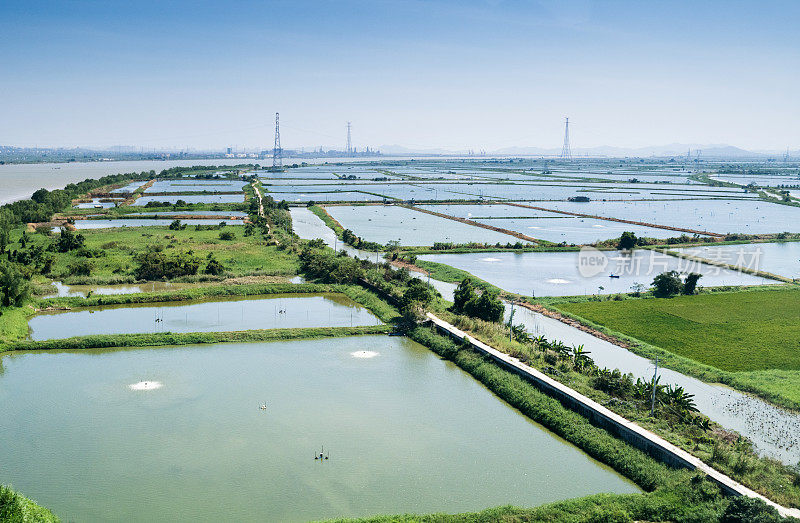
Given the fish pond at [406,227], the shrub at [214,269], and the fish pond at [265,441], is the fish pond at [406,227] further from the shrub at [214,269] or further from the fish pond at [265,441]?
the fish pond at [265,441]

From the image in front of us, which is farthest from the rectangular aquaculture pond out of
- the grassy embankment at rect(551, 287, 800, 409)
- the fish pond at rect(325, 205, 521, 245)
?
the fish pond at rect(325, 205, 521, 245)

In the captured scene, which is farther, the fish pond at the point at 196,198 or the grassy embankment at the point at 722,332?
the fish pond at the point at 196,198

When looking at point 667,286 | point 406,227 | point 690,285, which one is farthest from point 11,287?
point 406,227

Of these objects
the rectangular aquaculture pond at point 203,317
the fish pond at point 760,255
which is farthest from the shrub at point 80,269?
the fish pond at point 760,255

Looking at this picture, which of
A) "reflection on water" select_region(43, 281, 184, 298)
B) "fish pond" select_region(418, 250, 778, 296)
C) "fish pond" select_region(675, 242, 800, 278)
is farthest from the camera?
"fish pond" select_region(675, 242, 800, 278)

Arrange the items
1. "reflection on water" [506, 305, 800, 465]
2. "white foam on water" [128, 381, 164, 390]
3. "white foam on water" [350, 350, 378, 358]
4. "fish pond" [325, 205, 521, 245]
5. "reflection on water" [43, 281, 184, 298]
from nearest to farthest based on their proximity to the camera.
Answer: "reflection on water" [506, 305, 800, 465] < "white foam on water" [128, 381, 164, 390] < "white foam on water" [350, 350, 378, 358] < "reflection on water" [43, 281, 184, 298] < "fish pond" [325, 205, 521, 245]

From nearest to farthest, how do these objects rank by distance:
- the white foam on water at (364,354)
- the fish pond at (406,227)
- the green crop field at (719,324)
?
1. the green crop field at (719,324)
2. the white foam on water at (364,354)
3. the fish pond at (406,227)

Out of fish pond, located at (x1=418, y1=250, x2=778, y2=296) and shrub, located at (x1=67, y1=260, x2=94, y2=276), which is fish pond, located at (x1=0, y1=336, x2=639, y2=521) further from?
fish pond, located at (x1=418, y1=250, x2=778, y2=296)
